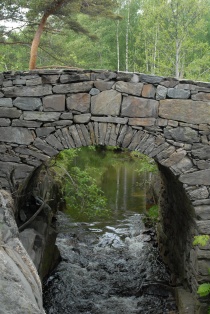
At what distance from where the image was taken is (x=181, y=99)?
5078 millimetres

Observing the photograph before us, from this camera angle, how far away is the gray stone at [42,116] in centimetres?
513

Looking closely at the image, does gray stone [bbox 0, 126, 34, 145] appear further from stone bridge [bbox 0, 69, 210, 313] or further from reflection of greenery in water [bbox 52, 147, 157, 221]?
reflection of greenery in water [bbox 52, 147, 157, 221]

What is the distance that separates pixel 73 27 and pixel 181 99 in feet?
17.4

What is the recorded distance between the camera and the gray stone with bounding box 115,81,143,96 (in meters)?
5.06

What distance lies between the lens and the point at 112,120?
5.11 m

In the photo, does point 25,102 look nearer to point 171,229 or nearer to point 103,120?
point 103,120

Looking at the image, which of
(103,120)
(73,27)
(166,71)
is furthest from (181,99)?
(166,71)

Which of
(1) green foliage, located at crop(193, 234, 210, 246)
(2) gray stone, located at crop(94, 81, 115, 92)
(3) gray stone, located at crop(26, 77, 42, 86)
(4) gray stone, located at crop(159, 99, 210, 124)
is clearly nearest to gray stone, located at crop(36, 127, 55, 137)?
(3) gray stone, located at crop(26, 77, 42, 86)

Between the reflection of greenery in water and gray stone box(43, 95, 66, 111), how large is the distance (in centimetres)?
147

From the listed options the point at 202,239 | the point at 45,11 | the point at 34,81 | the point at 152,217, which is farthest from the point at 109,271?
the point at 45,11

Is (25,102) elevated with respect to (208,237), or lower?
elevated

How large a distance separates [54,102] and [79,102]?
0.33 m

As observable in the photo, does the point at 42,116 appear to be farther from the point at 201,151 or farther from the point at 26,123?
the point at 201,151

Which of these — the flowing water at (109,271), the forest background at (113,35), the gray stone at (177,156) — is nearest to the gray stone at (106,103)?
the gray stone at (177,156)
